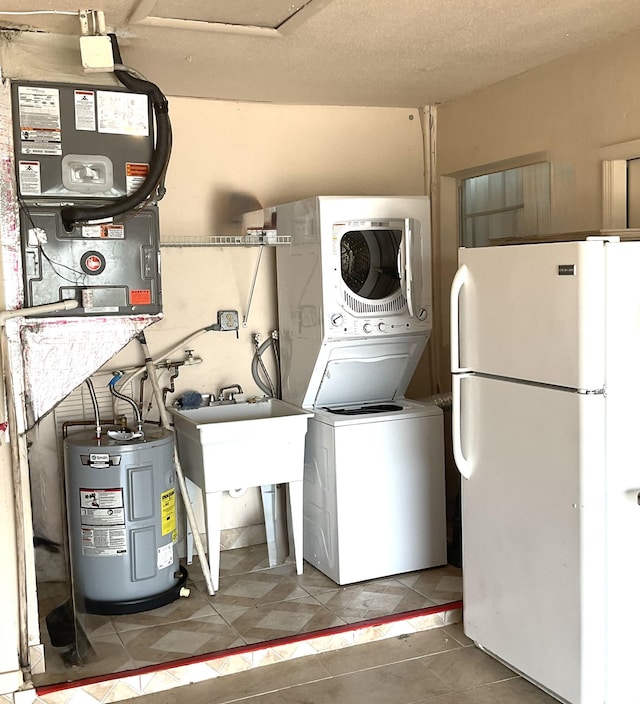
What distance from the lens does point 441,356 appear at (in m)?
4.54

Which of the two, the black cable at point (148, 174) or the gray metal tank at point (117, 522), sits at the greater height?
the black cable at point (148, 174)

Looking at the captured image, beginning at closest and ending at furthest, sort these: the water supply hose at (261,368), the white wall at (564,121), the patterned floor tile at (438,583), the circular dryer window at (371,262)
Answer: the white wall at (564,121), the patterned floor tile at (438,583), the circular dryer window at (371,262), the water supply hose at (261,368)

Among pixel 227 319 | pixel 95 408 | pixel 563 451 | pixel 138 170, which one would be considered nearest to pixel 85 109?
pixel 138 170

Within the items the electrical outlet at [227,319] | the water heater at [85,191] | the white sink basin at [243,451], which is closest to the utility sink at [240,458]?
the white sink basin at [243,451]

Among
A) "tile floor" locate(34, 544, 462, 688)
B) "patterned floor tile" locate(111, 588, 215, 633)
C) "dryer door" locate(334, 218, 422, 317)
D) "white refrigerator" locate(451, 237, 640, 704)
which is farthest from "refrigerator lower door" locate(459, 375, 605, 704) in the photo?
"patterned floor tile" locate(111, 588, 215, 633)

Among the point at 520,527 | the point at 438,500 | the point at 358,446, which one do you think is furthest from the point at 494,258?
the point at 438,500

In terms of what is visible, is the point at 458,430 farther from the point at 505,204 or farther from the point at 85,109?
the point at 85,109

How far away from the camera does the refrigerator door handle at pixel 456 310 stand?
9.78ft

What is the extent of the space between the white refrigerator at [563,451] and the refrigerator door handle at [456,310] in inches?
0.4

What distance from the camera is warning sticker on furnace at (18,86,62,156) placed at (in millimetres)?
2758

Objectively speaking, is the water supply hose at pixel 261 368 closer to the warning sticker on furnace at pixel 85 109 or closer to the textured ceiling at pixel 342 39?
the textured ceiling at pixel 342 39

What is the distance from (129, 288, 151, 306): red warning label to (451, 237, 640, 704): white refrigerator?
114cm

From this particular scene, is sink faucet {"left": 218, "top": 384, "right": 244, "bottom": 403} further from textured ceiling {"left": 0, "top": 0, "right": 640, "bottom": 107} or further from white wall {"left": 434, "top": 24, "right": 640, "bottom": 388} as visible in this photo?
white wall {"left": 434, "top": 24, "right": 640, "bottom": 388}

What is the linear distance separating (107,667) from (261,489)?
4.30 ft
